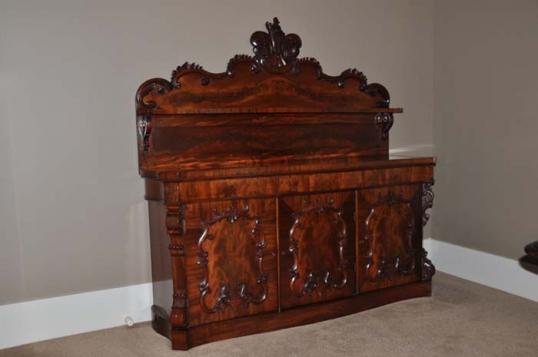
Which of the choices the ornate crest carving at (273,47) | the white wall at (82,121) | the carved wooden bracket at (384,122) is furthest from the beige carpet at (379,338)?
the ornate crest carving at (273,47)

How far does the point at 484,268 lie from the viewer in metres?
3.57

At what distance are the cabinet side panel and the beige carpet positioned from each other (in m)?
0.19

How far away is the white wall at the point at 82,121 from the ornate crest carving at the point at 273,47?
0.06 metres

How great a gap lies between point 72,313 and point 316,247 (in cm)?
129

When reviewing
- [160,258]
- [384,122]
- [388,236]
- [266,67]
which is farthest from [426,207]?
[160,258]

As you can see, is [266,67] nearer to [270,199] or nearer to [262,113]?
[262,113]

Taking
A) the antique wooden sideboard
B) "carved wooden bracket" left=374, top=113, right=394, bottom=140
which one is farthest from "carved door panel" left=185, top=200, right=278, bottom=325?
"carved wooden bracket" left=374, top=113, right=394, bottom=140

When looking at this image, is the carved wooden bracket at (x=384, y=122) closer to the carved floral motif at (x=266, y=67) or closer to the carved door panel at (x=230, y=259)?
the carved floral motif at (x=266, y=67)

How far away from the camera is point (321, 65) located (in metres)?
3.47

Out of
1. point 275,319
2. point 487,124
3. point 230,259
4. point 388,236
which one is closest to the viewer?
point 230,259

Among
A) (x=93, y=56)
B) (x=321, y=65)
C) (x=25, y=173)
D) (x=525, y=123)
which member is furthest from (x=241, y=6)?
(x=525, y=123)

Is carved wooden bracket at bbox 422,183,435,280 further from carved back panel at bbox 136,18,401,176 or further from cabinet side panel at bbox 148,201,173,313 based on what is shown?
cabinet side panel at bbox 148,201,173,313

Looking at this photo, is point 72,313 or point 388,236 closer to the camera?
point 72,313

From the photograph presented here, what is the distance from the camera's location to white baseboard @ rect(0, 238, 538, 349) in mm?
2734
